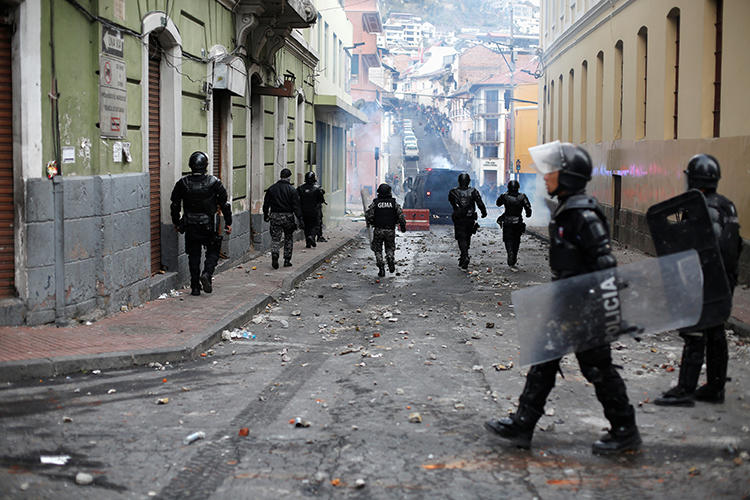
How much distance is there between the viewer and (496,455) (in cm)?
539

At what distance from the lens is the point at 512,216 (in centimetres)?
1678

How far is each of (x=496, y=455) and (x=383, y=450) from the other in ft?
2.25

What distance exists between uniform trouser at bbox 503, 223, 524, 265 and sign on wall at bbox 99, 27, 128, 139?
8.26 meters

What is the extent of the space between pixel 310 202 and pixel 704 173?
13.9m

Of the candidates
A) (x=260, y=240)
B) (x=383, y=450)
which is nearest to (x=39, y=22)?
(x=383, y=450)

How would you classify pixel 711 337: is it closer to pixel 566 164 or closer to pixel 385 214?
pixel 566 164

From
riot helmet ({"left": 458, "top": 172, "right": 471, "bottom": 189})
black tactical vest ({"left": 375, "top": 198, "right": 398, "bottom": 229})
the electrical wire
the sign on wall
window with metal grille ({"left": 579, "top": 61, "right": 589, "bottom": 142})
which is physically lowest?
black tactical vest ({"left": 375, "top": 198, "right": 398, "bottom": 229})

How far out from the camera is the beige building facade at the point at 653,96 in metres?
14.4

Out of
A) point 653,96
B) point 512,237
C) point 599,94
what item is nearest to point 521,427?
point 512,237

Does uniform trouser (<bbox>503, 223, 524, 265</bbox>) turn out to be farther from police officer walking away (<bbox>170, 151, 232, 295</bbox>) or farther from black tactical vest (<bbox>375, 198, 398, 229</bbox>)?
police officer walking away (<bbox>170, 151, 232, 295</bbox>)

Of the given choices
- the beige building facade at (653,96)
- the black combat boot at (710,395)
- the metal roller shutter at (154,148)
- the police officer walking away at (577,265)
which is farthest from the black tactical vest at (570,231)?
→ the metal roller shutter at (154,148)

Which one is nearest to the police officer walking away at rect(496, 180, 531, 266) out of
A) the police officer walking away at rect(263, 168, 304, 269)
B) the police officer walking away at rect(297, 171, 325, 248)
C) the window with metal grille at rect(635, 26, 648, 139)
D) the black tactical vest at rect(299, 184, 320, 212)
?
the police officer walking away at rect(263, 168, 304, 269)

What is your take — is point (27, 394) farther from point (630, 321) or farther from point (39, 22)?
point (630, 321)

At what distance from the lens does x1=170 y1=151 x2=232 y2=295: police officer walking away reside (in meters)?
11.8
